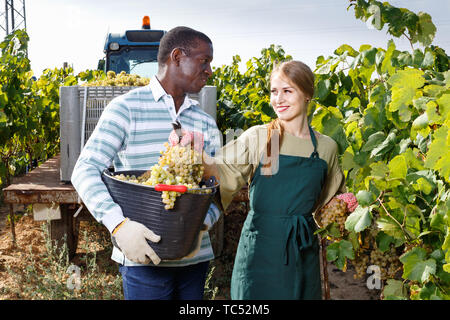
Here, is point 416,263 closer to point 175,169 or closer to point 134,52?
point 175,169

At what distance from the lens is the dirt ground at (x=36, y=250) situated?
4074 millimetres

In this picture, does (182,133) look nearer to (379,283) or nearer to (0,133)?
(379,283)

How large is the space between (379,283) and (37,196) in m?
2.34

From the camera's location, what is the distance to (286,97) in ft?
6.01

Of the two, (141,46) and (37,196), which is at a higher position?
(141,46)

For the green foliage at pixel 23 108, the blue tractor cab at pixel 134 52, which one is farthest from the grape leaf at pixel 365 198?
the blue tractor cab at pixel 134 52

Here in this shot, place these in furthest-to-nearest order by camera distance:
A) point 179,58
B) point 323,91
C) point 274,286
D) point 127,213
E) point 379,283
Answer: point 379,283, point 323,91, point 274,286, point 179,58, point 127,213

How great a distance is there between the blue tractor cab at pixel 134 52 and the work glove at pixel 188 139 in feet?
17.9

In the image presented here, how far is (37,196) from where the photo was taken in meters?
3.60

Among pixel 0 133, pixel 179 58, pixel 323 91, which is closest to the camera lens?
pixel 179 58

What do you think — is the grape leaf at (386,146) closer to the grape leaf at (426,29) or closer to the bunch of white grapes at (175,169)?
the grape leaf at (426,29)

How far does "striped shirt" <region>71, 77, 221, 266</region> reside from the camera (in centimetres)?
→ 157

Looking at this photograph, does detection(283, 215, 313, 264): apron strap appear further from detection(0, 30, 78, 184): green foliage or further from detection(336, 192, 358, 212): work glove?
detection(0, 30, 78, 184): green foliage
